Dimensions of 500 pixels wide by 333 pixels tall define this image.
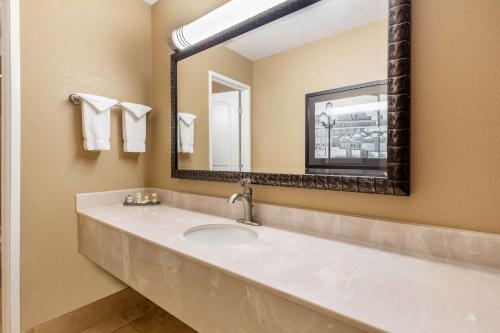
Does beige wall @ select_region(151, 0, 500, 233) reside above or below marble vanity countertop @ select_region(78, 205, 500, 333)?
above

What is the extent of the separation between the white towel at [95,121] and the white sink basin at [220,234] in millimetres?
812

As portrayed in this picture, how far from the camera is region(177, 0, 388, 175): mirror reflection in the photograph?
0.90 metres

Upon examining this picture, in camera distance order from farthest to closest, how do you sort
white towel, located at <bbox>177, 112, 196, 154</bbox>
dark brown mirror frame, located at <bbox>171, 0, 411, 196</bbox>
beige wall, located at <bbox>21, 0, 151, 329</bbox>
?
white towel, located at <bbox>177, 112, 196, 154</bbox> < beige wall, located at <bbox>21, 0, 151, 329</bbox> < dark brown mirror frame, located at <bbox>171, 0, 411, 196</bbox>

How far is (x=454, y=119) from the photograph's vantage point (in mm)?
757

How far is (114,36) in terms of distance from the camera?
5.36 feet

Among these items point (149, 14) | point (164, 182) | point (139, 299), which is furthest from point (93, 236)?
point (149, 14)

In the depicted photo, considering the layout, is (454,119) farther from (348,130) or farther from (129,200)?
(129,200)

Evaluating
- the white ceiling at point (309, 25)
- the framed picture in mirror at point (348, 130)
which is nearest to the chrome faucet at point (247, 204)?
the framed picture in mirror at point (348, 130)

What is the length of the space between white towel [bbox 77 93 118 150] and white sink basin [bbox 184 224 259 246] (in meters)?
0.81

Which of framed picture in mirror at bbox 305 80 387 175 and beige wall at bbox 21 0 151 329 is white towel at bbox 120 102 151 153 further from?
framed picture in mirror at bbox 305 80 387 175

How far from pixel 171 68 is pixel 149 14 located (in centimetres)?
55

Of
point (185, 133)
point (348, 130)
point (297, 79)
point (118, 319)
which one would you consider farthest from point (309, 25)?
point (118, 319)

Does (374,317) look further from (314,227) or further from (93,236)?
(93,236)

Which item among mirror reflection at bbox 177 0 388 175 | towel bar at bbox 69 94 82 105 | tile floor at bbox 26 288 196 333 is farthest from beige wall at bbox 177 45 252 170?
tile floor at bbox 26 288 196 333
